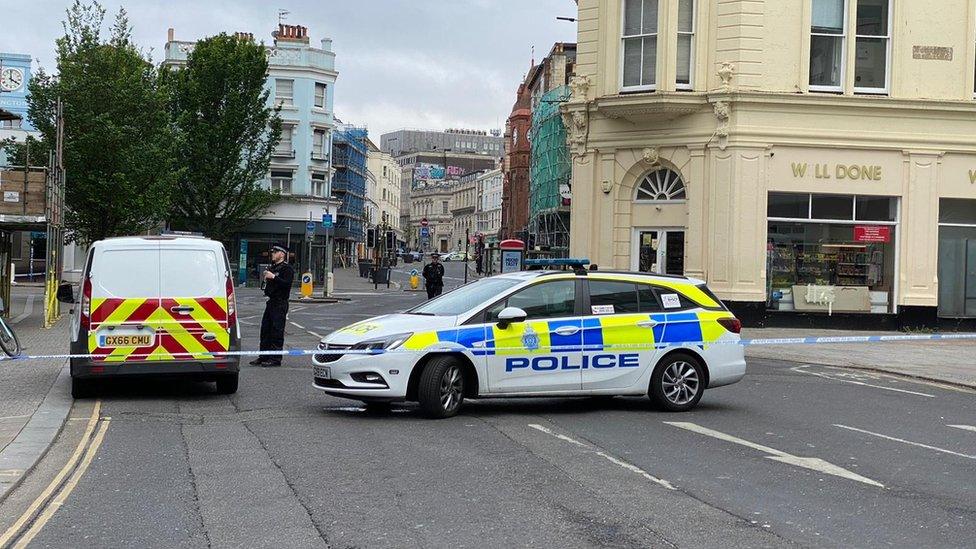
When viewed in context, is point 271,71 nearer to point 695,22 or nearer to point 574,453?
point 695,22

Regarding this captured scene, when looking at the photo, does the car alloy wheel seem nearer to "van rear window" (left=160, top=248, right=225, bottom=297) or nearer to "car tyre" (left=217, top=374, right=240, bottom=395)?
"car tyre" (left=217, top=374, right=240, bottom=395)

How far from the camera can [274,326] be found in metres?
17.0

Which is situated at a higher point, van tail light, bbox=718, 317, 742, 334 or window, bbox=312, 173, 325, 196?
window, bbox=312, 173, 325, 196

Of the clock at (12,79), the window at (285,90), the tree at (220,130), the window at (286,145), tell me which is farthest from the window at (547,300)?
the window at (285,90)

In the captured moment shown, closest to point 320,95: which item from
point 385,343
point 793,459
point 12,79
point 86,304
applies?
point 12,79

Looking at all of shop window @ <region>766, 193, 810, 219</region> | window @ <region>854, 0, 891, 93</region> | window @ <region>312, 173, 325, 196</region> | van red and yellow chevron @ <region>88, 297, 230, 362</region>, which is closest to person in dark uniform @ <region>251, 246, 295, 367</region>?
van red and yellow chevron @ <region>88, 297, 230, 362</region>

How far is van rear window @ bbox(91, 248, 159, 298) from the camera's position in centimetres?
1276

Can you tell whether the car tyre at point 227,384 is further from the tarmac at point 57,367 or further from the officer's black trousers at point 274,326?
the officer's black trousers at point 274,326

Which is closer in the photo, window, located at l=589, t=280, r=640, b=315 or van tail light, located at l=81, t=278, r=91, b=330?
window, located at l=589, t=280, r=640, b=315

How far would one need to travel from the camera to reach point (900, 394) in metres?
15.3

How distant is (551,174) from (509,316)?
49.4m

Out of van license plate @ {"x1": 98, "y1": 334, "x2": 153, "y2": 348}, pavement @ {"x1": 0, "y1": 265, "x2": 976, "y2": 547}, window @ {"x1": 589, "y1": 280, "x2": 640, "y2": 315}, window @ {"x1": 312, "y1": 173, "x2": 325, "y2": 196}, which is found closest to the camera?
pavement @ {"x1": 0, "y1": 265, "x2": 976, "y2": 547}

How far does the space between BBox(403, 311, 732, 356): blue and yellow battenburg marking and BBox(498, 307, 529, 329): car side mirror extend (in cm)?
6

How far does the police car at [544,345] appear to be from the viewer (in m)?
11.2
